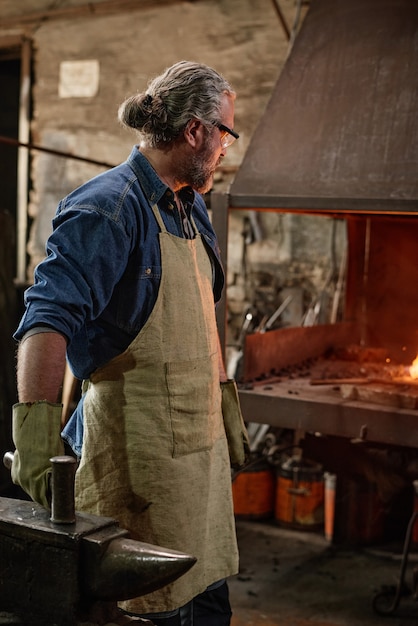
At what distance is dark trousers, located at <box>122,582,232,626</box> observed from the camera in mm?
2351

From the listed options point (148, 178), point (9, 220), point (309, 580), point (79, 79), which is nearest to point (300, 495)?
point (309, 580)

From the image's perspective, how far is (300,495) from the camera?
15.5 ft

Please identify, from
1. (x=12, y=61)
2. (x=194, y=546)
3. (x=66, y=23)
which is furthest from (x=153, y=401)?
(x=12, y=61)

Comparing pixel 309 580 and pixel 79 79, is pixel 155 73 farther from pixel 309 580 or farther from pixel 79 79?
pixel 309 580

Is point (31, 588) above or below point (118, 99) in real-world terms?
below

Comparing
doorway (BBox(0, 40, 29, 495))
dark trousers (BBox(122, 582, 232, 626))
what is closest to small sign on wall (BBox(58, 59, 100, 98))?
doorway (BBox(0, 40, 29, 495))

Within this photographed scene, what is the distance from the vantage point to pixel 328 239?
5.46m

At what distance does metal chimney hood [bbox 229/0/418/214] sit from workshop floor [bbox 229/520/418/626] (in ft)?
6.28

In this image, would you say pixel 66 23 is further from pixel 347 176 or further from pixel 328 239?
pixel 347 176

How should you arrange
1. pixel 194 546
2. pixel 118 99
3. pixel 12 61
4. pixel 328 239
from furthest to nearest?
1. pixel 12 61
2. pixel 118 99
3. pixel 328 239
4. pixel 194 546

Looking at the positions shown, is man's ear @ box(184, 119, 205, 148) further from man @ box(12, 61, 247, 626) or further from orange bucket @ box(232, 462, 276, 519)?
orange bucket @ box(232, 462, 276, 519)

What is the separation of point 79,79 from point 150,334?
4648mm

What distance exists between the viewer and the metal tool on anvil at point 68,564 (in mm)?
1403

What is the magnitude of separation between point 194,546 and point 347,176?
1896 millimetres
